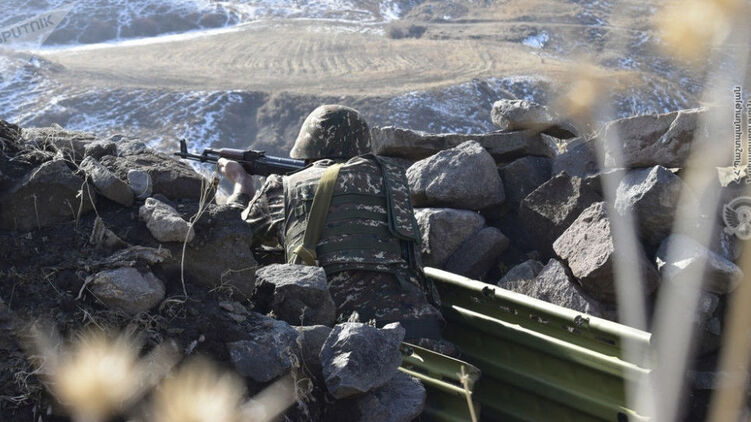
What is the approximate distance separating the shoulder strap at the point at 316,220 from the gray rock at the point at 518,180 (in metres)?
1.93

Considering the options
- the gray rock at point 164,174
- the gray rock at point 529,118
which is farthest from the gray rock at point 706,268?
the gray rock at point 164,174

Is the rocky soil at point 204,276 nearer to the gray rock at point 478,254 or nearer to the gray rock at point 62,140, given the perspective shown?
the gray rock at point 62,140

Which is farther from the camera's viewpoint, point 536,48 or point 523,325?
point 536,48

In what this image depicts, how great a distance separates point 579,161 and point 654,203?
3.00 ft

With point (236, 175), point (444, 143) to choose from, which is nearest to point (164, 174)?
point (236, 175)

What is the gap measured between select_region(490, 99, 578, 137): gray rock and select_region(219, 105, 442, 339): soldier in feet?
6.25

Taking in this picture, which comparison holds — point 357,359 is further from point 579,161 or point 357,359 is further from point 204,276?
point 579,161

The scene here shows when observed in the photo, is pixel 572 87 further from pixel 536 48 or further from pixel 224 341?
pixel 224 341

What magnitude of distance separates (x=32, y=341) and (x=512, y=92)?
23563mm

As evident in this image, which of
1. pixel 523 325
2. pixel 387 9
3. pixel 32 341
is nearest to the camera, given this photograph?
pixel 32 341

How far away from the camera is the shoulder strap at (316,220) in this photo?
4.52 metres

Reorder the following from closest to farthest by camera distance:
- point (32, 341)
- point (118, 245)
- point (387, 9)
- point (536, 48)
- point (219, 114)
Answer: point (32, 341) < point (118, 245) < point (219, 114) < point (536, 48) < point (387, 9)

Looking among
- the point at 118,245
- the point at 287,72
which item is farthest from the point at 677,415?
the point at 287,72

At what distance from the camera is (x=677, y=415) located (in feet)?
15.1
